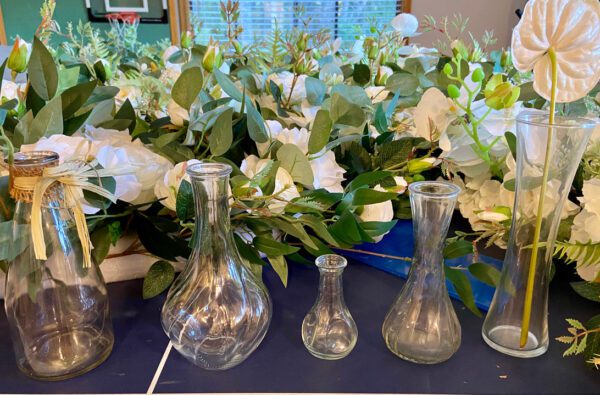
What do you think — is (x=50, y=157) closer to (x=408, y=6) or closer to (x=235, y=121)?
(x=235, y=121)

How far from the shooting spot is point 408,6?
12.7 feet

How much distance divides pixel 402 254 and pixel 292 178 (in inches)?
8.6

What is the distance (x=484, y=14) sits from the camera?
12.1ft

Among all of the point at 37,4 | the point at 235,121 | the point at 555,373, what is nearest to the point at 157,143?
the point at 235,121

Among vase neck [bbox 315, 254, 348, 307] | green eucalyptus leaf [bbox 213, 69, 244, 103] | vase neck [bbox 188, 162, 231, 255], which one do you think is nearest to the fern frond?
vase neck [bbox 315, 254, 348, 307]

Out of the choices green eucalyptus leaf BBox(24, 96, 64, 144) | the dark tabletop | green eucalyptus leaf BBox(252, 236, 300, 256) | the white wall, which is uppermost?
the white wall

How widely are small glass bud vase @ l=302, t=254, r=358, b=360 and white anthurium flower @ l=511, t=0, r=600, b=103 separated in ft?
0.88

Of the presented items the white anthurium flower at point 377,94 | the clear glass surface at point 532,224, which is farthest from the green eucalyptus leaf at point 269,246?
the white anthurium flower at point 377,94

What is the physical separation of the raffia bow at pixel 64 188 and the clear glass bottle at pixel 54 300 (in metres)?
0.01

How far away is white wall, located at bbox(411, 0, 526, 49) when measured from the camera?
364 centimetres

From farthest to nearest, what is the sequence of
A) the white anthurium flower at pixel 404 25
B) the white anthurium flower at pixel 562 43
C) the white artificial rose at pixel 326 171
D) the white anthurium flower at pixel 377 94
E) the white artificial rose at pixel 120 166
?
the white anthurium flower at pixel 404 25
the white anthurium flower at pixel 377 94
the white artificial rose at pixel 326 171
the white artificial rose at pixel 120 166
the white anthurium flower at pixel 562 43

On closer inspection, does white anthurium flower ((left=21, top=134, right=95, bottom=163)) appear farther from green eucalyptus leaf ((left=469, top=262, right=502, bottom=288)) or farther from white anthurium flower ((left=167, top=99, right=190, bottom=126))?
green eucalyptus leaf ((left=469, top=262, right=502, bottom=288))

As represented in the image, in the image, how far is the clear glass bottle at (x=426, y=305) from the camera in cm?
48

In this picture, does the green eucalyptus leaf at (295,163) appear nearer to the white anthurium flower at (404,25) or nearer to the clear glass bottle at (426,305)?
the clear glass bottle at (426,305)
